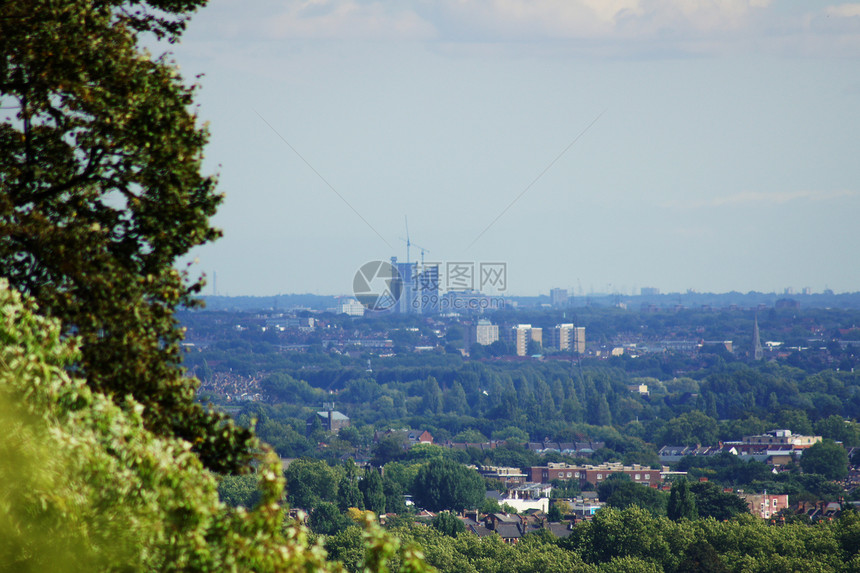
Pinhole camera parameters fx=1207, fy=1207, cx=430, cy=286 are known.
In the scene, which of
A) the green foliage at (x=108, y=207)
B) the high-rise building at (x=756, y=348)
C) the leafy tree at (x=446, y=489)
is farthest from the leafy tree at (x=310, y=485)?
the high-rise building at (x=756, y=348)

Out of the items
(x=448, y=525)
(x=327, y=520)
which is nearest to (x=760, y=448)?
(x=448, y=525)

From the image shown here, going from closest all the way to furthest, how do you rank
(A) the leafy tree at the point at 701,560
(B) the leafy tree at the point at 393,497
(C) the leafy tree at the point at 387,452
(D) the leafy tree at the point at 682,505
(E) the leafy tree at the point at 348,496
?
(A) the leafy tree at the point at 701,560 < (D) the leafy tree at the point at 682,505 < (E) the leafy tree at the point at 348,496 < (B) the leafy tree at the point at 393,497 < (C) the leafy tree at the point at 387,452

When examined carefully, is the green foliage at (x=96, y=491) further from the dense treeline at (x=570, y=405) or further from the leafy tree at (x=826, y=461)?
the dense treeline at (x=570, y=405)

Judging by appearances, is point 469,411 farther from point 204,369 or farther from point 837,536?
point 837,536

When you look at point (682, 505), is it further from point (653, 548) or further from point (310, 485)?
point (310, 485)

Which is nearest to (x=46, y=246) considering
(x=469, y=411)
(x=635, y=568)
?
(x=635, y=568)
